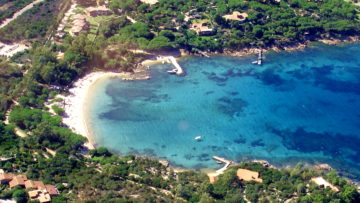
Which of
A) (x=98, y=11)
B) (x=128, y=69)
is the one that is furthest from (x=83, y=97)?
(x=98, y=11)

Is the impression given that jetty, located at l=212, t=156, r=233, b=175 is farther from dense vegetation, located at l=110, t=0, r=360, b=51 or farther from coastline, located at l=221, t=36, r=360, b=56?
coastline, located at l=221, t=36, r=360, b=56

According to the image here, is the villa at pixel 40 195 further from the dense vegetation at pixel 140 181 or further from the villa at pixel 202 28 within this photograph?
the villa at pixel 202 28

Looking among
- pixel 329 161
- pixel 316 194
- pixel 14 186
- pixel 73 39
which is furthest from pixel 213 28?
pixel 14 186

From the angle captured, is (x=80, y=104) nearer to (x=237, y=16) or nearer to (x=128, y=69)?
(x=128, y=69)

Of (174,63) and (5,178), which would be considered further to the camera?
(174,63)

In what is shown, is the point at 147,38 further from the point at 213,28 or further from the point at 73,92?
the point at 73,92

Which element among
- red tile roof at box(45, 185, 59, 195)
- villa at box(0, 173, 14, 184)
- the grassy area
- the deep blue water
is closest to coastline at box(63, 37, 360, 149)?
the deep blue water
